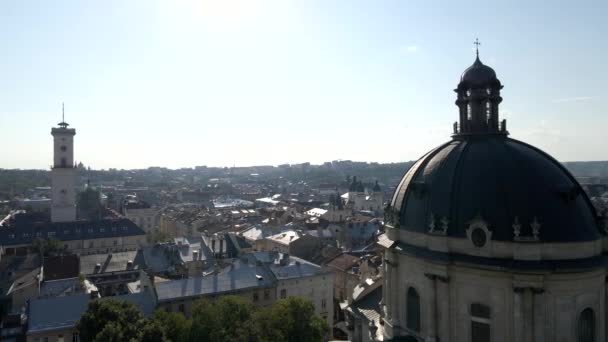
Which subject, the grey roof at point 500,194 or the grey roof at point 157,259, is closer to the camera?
the grey roof at point 500,194

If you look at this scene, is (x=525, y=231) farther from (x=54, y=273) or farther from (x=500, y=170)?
(x=54, y=273)

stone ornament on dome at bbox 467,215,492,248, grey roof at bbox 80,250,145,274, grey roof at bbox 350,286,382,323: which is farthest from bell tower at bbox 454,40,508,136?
grey roof at bbox 80,250,145,274

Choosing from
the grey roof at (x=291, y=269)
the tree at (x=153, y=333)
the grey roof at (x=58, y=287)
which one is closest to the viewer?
the tree at (x=153, y=333)

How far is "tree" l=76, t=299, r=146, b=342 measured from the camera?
3678 cm

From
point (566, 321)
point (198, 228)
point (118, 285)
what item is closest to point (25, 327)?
point (118, 285)

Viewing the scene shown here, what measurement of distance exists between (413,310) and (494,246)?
671 centimetres

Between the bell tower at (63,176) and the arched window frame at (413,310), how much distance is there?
322 ft

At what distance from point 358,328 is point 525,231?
17.6 m

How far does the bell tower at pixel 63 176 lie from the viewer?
345ft

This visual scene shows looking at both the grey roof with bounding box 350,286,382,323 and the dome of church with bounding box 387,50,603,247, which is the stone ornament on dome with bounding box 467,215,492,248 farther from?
the grey roof with bounding box 350,286,382,323

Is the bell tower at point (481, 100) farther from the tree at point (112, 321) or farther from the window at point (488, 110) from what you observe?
the tree at point (112, 321)

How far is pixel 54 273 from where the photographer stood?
200 feet

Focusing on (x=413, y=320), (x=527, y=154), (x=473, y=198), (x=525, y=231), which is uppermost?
(x=527, y=154)

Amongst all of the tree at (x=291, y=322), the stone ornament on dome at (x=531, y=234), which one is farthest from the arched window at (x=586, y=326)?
the tree at (x=291, y=322)
